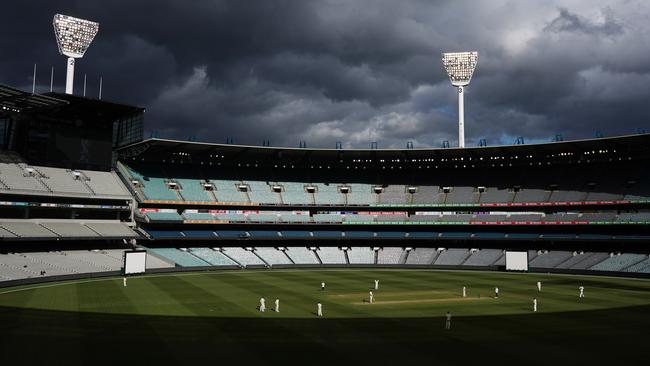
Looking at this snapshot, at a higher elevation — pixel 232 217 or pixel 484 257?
pixel 232 217

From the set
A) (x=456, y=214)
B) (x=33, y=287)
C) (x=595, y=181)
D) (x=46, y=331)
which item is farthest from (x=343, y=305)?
(x=595, y=181)

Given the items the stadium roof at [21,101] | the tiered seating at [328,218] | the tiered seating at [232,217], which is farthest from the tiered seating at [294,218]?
the stadium roof at [21,101]

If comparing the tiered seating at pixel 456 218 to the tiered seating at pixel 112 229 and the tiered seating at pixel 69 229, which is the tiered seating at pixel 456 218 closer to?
the tiered seating at pixel 112 229

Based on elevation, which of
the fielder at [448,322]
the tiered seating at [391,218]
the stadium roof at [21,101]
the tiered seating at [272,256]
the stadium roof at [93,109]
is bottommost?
the tiered seating at [272,256]

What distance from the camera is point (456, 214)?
84375mm

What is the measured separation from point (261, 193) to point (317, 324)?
5750 centimetres

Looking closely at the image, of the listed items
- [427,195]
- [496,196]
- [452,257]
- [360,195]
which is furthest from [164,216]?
[496,196]

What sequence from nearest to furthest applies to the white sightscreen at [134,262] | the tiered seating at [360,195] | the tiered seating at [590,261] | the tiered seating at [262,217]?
the white sightscreen at [134,262] < the tiered seating at [590,261] < the tiered seating at [262,217] < the tiered seating at [360,195]

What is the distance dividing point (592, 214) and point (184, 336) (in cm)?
6811

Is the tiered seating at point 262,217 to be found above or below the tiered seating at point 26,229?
above

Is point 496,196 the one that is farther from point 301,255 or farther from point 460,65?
point 301,255

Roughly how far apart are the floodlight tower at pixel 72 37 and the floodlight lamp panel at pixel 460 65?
5416cm

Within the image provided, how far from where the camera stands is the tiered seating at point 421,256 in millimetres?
80000

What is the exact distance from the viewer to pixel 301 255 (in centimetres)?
8106
